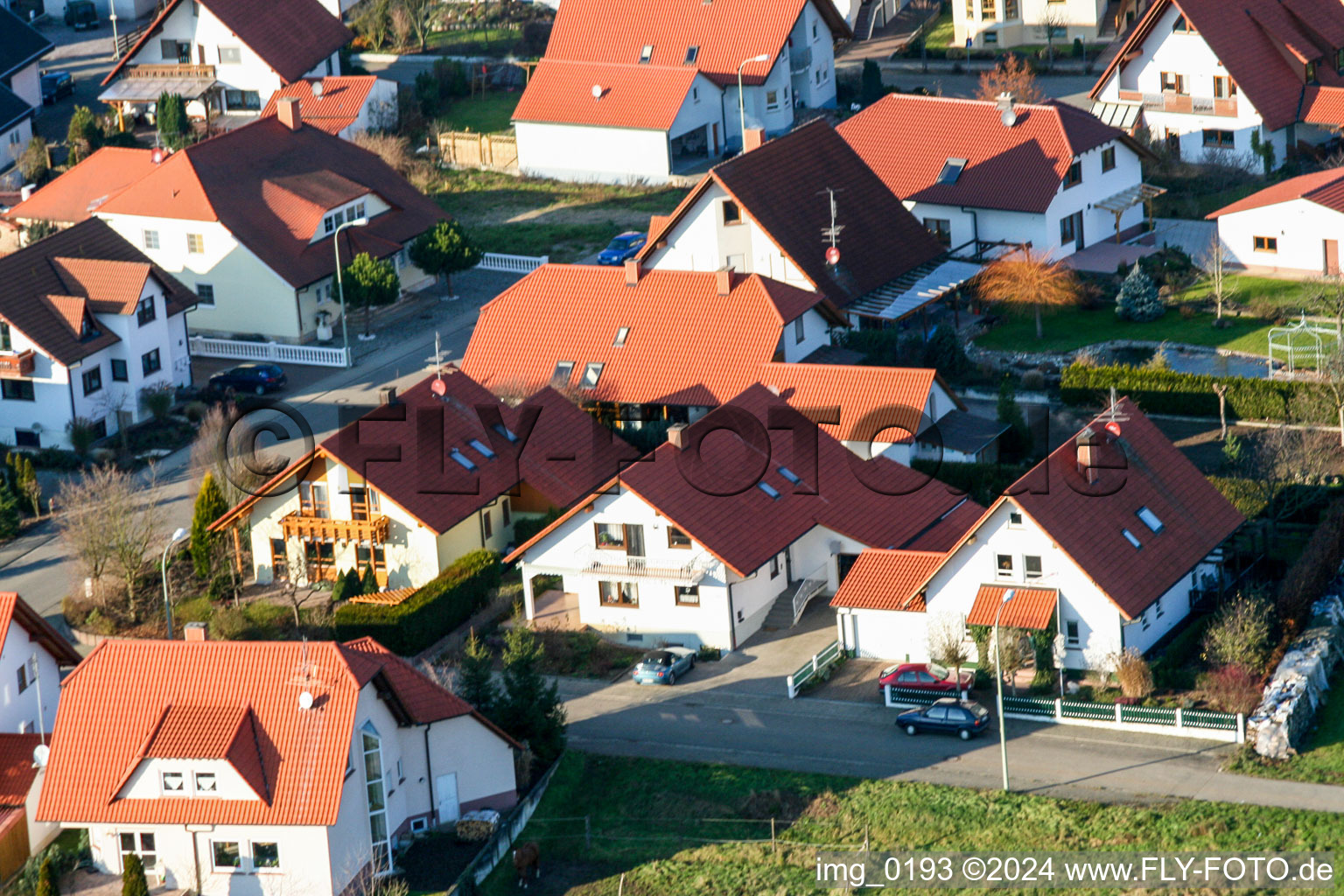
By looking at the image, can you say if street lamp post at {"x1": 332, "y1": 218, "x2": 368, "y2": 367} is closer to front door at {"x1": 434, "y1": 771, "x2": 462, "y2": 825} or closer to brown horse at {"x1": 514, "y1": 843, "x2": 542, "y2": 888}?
front door at {"x1": 434, "y1": 771, "x2": 462, "y2": 825}

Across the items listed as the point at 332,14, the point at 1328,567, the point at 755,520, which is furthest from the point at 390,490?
the point at 332,14

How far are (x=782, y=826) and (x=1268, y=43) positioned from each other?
192 feet

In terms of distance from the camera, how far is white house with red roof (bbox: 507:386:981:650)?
227ft

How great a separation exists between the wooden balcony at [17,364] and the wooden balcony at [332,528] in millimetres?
15136

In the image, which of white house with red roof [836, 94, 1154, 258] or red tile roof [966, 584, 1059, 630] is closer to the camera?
red tile roof [966, 584, 1059, 630]

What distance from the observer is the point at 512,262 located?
101m

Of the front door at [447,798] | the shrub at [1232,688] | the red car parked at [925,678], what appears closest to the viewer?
the front door at [447,798]

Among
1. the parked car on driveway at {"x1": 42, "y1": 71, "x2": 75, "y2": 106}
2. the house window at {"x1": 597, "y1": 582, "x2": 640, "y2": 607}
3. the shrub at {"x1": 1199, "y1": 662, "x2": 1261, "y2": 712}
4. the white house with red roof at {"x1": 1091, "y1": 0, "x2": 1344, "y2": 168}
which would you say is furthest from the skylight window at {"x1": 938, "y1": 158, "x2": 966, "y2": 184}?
the parked car on driveway at {"x1": 42, "y1": 71, "x2": 75, "y2": 106}

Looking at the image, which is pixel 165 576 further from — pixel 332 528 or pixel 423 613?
pixel 332 528

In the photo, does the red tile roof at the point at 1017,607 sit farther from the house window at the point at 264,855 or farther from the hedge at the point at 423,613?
the house window at the point at 264,855

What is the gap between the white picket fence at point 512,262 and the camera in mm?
100250

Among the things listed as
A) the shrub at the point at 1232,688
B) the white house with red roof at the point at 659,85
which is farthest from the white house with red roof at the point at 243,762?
the white house with red roof at the point at 659,85

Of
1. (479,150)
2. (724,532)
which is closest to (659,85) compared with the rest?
(479,150)

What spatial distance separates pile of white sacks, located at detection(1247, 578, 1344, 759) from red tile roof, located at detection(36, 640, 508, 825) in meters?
20.6
